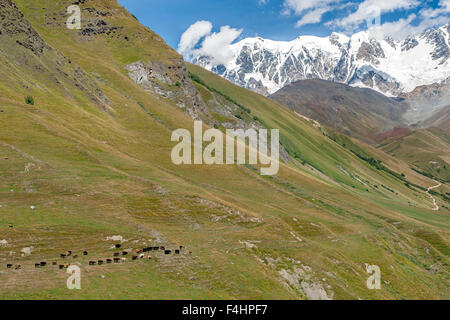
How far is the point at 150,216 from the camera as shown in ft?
140

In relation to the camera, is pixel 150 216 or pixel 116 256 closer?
pixel 116 256

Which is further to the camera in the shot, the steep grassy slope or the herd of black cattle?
the steep grassy slope

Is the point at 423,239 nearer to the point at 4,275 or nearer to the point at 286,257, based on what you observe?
the point at 286,257

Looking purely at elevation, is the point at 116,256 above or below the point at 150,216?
below

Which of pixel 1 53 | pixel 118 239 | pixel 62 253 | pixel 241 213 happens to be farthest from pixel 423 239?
pixel 1 53

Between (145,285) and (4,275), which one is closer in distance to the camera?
(4,275)

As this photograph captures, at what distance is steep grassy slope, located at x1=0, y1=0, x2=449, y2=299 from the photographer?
31.4 meters

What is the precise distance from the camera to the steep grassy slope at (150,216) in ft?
103

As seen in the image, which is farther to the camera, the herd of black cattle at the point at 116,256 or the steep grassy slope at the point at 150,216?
the steep grassy slope at the point at 150,216

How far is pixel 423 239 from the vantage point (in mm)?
84688
